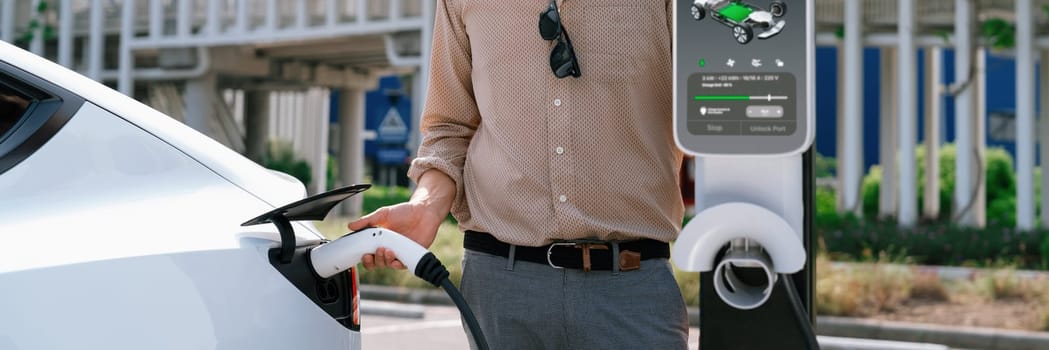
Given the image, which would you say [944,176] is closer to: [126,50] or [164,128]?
[126,50]

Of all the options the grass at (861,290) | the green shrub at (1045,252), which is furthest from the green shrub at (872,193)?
the grass at (861,290)

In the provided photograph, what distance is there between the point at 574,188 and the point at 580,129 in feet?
0.36

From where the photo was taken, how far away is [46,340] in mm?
1646

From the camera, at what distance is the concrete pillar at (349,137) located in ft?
80.2

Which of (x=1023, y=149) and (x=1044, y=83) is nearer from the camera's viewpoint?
(x=1023, y=149)

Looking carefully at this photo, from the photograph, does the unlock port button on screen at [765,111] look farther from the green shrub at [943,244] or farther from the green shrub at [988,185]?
the green shrub at [988,185]

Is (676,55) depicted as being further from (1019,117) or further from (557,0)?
(1019,117)

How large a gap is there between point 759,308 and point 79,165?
1099mm

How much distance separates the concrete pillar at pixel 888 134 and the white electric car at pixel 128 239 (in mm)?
15316

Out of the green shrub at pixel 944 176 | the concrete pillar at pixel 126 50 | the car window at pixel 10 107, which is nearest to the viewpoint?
the car window at pixel 10 107

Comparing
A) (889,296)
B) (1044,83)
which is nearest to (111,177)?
(889,296)

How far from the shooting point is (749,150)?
1643 millimetres

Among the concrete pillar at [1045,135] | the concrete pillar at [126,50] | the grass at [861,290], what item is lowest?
the grass at [861,290]

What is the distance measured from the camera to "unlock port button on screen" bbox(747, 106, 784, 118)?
163 cm
